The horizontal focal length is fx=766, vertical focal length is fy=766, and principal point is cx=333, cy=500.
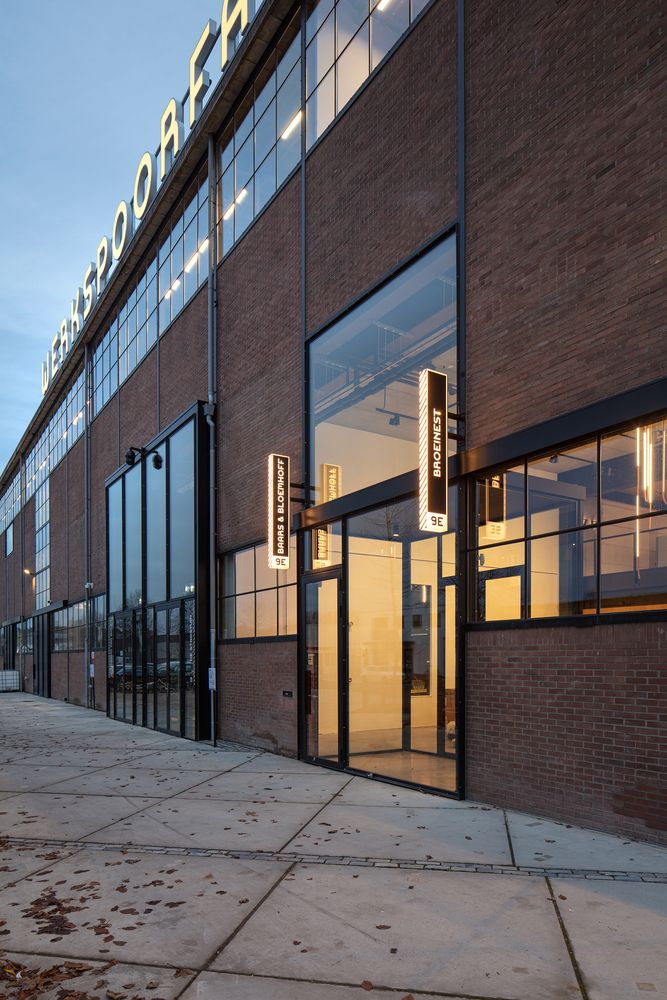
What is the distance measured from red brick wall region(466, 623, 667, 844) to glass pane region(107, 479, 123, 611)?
52.6 ft

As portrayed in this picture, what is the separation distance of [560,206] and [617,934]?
7.13 m

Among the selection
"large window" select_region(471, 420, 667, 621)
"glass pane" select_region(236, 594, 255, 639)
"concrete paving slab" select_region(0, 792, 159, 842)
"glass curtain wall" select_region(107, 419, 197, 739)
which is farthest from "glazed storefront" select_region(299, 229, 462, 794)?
"glass curtain wall" select_region(107, 419, 197, 739)

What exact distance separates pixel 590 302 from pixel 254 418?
8.64m

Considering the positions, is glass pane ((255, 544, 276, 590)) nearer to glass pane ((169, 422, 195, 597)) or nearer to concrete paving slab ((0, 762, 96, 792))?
glass pane ((169, 422, 195, 597))

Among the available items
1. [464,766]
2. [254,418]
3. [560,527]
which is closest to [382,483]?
[560,527]

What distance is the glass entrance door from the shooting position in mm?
12375

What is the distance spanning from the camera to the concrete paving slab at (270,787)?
10.2 metres

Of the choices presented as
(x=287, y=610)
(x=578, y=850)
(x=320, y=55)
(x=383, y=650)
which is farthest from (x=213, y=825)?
(x=320, y=55)

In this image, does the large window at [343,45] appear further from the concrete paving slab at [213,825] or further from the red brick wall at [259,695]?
the concrete paving slab at [213,825]

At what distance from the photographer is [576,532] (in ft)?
27.1

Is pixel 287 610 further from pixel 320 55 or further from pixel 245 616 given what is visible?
pixel 320 55

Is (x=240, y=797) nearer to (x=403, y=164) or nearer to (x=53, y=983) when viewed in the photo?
(x=53, y=983)

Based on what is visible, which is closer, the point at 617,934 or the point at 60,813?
the point at 617,934

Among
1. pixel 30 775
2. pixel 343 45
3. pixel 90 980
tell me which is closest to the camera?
pixel 90 980
